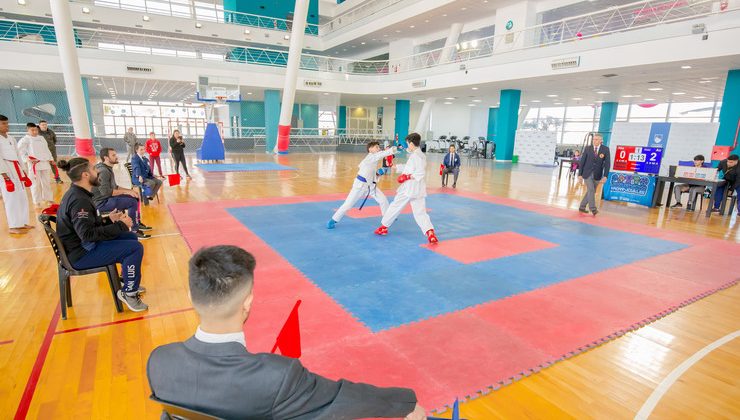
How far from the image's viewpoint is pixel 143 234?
6.41 meters

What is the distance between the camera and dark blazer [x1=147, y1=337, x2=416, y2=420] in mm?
1205

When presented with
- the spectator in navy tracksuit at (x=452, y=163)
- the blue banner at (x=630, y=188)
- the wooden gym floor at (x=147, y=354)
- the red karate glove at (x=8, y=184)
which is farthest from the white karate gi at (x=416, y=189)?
the blue banner at (x=630, y=188)

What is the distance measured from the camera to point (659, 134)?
1128 centimetres

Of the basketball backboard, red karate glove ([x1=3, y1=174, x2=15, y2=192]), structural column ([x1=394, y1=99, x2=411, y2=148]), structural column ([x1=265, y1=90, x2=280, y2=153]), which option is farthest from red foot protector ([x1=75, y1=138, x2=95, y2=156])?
structural column ([x1=394, y1=99, x2=411, y2=148])

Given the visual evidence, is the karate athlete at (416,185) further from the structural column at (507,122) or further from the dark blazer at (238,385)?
the structural column at (507,122)

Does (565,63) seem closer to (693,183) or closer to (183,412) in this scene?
(693,183)

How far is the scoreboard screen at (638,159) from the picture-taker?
10266 mm

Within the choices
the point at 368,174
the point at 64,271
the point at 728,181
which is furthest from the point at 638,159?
the point at 64,271

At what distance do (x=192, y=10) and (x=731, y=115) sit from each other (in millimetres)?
33765

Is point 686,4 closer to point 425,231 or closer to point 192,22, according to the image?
point 425,231

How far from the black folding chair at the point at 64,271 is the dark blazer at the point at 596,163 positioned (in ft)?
31.1

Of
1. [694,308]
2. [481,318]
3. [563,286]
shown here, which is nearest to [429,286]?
[481,318]

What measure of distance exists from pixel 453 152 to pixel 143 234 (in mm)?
9461

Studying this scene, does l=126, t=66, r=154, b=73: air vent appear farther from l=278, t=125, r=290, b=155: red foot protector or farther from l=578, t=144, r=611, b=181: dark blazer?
l=578, t=144, r=611, b=181: dark blazer
